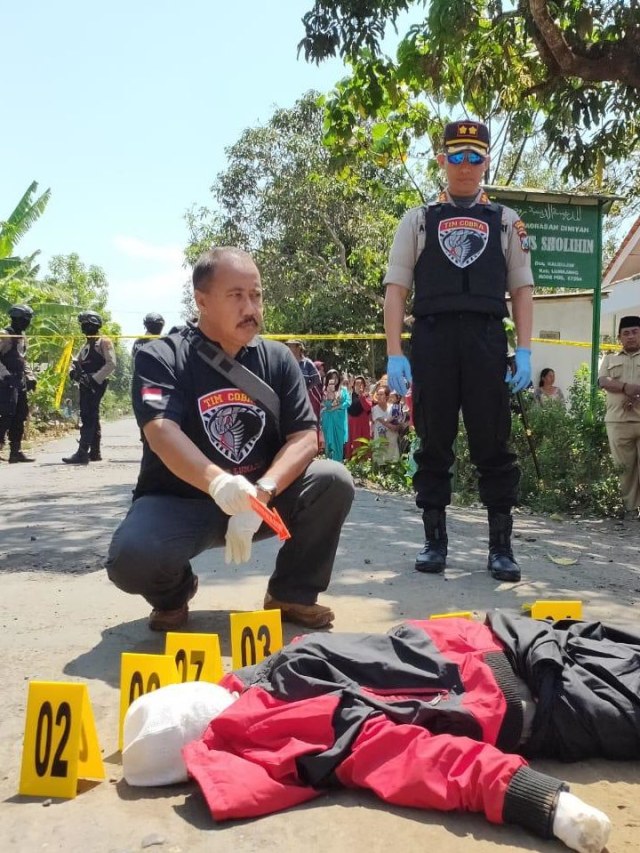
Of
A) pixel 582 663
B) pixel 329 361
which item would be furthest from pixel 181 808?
pixel 329 361

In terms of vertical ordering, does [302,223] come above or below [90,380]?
above

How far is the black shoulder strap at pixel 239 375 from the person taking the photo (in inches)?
123

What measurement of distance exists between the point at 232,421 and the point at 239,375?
0.17 meters

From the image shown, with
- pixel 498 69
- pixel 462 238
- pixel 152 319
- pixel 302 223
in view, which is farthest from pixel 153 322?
pixel 302 223

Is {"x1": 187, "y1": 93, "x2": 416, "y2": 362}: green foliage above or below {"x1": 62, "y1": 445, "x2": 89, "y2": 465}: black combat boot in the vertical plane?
above

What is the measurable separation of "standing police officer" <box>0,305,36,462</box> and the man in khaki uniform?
24.7 feet

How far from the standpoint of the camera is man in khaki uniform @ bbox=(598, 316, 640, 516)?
666 cm

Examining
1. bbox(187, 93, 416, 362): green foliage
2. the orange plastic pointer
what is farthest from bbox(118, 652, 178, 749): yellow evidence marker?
bbox(187, 93, 416, 362): green foliage

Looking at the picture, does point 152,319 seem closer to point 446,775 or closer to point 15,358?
point 15,358

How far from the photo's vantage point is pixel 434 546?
4.11 m

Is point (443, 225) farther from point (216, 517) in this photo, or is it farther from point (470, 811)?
point (470, 811)

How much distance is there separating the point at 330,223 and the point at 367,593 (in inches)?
765

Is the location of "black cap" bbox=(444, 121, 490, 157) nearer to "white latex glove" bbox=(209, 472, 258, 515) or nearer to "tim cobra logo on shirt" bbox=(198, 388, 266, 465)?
"tim cobra logo on shirt" bbox=(198, 388, 266, 465)

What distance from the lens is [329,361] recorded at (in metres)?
25.4
